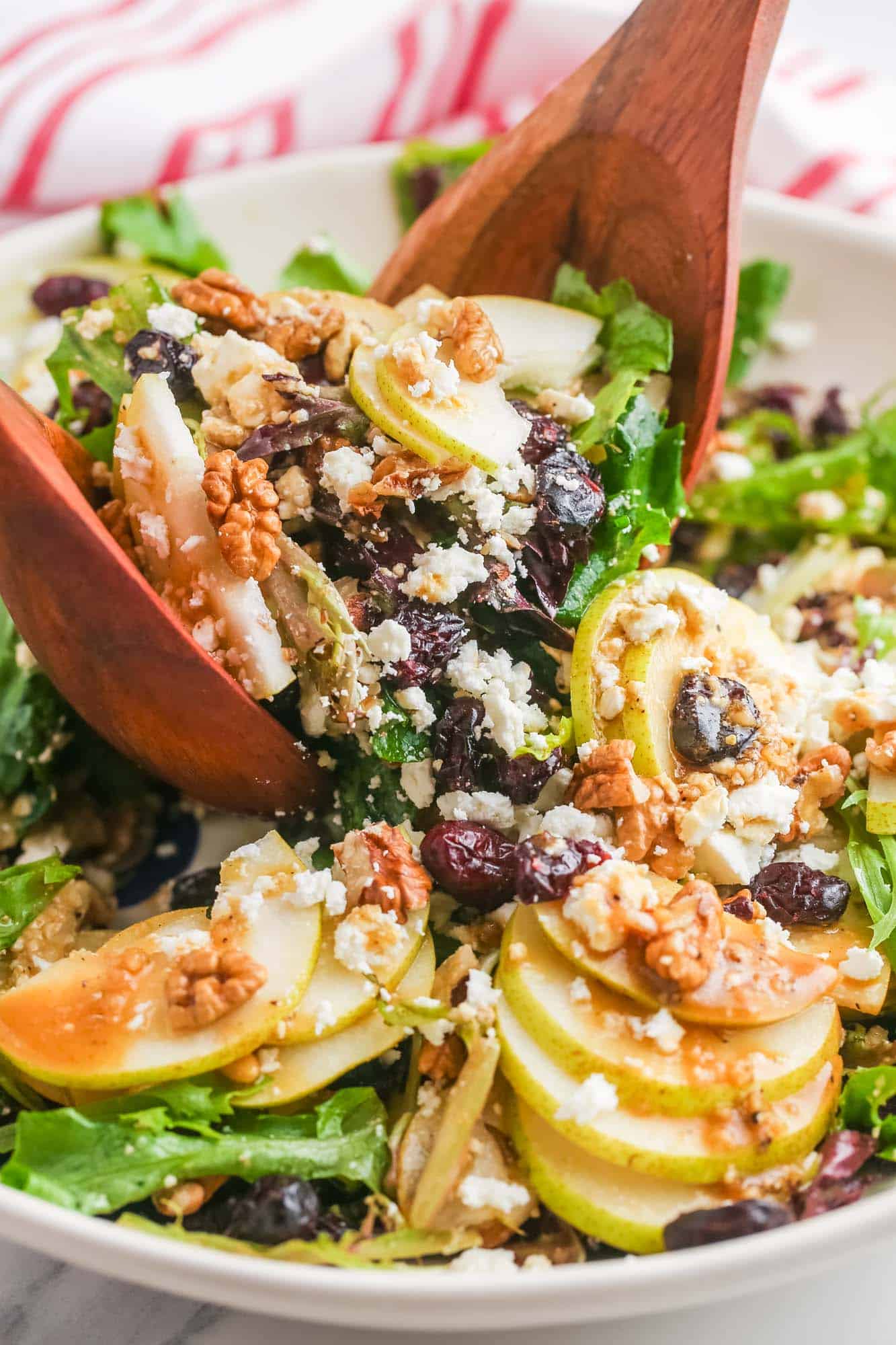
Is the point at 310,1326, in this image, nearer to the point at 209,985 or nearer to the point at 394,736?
the point at 209,985

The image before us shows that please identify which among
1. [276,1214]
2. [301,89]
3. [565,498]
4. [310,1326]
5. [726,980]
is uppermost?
[301,89]

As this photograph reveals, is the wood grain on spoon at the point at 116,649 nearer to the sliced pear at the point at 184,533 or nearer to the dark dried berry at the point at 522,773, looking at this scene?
the sliced pear at the point at 184,533

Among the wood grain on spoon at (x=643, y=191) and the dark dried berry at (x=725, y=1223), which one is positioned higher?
the wood grain on spoon at (x=643, y=191)

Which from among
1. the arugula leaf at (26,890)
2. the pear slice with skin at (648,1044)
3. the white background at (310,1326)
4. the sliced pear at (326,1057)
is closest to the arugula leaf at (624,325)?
the pear slice with skin at (648,1044)

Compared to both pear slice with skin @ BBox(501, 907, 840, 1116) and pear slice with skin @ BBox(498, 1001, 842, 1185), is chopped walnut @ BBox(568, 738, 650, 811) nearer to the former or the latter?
pear slice with skin @ BBox(501, 907, 840, 1116)

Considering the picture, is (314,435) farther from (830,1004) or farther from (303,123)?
(303,123)

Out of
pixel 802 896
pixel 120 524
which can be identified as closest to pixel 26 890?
pixel 120 524

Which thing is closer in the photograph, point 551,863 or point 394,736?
point 551,863
